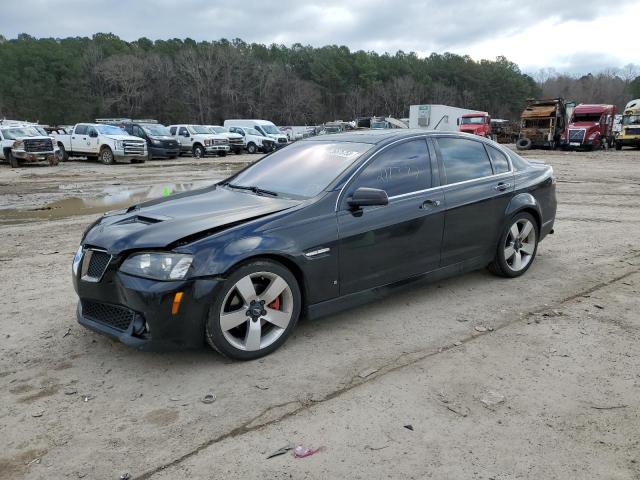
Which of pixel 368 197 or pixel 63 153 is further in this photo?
pixel 63 153

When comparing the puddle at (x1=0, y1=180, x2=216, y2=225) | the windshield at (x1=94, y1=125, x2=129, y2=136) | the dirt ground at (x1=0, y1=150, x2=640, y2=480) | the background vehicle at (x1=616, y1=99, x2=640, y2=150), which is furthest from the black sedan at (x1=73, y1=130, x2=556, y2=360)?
the background vehicle at (x1=616, y1=99, x2=640, y2=150)

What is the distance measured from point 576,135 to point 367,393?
111 ft

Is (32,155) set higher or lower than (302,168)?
lower

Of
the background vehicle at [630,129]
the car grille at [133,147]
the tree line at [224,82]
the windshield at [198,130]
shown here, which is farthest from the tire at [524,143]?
the tree line at [224,82]

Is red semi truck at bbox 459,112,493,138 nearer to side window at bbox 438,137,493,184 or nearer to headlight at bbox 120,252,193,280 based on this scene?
side window at bbox 438,137,493,184

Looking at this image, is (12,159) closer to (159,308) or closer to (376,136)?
(376,136)

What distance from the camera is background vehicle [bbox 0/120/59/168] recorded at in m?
21.8

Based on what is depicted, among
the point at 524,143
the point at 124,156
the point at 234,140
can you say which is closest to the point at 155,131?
the point at 124,156

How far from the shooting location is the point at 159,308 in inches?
131

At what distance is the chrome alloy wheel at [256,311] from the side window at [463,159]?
2.10 m

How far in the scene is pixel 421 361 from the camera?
3660 millimetres

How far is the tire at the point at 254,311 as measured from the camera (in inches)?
137

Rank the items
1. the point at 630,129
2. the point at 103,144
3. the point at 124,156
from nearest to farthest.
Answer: the point at 124,156
the point at 103,144
the point at 630,129

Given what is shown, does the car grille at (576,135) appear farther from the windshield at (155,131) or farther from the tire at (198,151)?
the windshield at (155,131)
